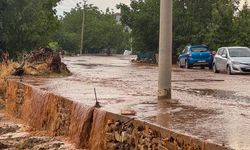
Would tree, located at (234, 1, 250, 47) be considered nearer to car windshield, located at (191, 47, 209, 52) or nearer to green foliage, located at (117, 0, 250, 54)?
green foliage, located at (117, 0, 250, 54)

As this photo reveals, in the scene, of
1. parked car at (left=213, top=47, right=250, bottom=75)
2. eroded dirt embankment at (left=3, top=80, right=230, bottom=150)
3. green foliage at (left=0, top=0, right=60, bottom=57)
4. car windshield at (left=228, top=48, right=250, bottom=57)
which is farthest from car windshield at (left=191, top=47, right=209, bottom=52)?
eroded dirt embankment at (left=3, top=80, right=230, bottom=150)

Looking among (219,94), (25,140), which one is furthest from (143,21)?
(25,140)

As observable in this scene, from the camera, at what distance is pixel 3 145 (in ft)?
40.6

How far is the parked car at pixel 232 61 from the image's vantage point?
23875 millimetres

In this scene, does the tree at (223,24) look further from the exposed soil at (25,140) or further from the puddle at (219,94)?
the exposed soil at (25,140)

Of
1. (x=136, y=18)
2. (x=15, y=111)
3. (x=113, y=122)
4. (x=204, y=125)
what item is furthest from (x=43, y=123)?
(x=136, y=18)

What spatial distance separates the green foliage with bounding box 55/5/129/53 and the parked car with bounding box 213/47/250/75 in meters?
55.1

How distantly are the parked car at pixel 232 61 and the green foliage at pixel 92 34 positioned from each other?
5512 cm

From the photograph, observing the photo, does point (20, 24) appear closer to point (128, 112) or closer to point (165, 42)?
point (165, 42)

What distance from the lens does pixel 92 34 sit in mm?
86125

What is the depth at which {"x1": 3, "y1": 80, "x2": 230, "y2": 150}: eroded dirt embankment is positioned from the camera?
7586mm

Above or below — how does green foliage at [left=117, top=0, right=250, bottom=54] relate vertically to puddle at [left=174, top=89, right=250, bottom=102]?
above

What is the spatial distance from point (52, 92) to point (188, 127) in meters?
6.85

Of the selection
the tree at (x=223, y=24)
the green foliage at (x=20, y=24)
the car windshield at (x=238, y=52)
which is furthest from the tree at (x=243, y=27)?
the green foliage at (x=20, y=24)
